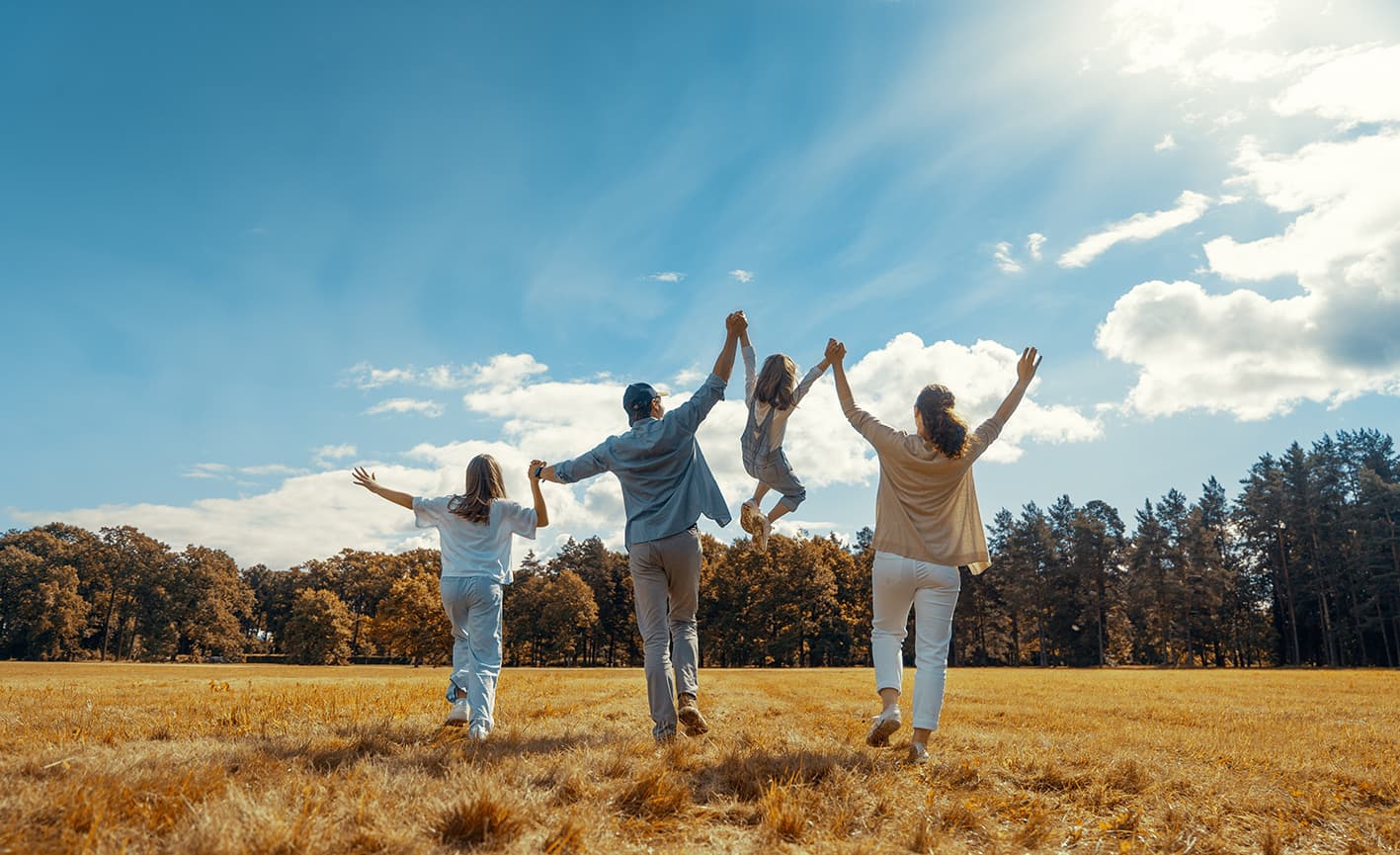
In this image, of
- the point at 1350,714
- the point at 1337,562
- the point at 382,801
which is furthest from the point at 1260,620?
the point at 382,801

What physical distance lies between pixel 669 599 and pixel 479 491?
186 cm

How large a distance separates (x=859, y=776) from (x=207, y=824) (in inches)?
118

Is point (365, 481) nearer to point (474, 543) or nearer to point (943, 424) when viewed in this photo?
point (474, 543)

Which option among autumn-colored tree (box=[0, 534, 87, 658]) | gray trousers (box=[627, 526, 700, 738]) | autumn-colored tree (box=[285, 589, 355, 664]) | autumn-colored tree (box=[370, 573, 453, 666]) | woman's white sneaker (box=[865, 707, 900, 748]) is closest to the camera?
woman's white sneaker (box=[865, 707, 900, 748])

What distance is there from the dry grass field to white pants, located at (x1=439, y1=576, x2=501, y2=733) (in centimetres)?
40

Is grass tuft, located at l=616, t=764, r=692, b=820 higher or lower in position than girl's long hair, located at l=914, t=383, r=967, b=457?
lower

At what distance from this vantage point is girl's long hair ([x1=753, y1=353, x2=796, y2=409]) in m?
6.00

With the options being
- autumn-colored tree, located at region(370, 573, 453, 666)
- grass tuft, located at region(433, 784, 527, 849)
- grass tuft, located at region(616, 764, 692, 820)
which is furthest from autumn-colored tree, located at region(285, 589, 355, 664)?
grass tuft, located at region(433, 784, 527, 849)

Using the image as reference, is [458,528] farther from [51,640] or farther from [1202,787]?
[51,640]

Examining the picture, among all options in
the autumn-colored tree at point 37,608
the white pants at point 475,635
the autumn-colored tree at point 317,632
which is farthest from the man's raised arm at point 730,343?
the autumn-colored tree at point 37,608

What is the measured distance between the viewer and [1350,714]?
10.8 meters

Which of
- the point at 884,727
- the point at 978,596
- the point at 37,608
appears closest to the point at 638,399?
the point at 884,727

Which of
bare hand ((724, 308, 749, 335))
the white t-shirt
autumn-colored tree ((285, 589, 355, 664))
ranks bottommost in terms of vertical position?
autumn-colored tree ((285, 589, 355, 664))

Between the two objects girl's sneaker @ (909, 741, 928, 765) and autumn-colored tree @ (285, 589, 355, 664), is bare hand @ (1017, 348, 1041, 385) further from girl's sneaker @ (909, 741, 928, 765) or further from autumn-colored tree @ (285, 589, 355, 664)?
autumn-colored tree @ (285, 589, 355, 664)
